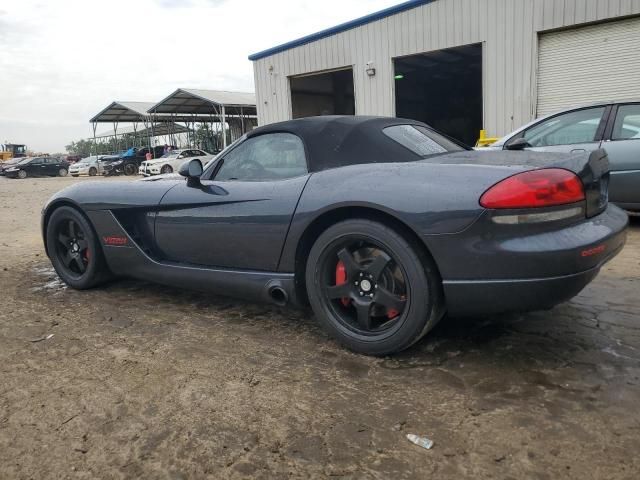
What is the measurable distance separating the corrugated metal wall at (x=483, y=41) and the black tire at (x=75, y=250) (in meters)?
9.12

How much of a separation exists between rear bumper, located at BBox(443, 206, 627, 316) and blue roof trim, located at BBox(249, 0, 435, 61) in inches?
416

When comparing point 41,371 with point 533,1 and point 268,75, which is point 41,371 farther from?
point 268,75

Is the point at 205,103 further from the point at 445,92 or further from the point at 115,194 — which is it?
the point at 115,194

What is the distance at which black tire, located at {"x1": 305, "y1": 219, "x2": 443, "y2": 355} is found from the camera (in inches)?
91.8

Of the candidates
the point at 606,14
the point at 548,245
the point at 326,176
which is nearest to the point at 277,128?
the point at 326,176

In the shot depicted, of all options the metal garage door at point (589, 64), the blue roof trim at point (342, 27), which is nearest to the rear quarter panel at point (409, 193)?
the metal garage door at point (589, 64)

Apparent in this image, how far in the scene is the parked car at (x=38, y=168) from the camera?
3136 cm

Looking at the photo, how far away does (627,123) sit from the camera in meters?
5.23

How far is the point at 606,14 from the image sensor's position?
905 centimetres

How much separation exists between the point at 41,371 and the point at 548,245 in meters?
2.48

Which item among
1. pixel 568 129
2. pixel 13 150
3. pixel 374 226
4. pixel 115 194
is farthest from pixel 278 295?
pixel 13 150

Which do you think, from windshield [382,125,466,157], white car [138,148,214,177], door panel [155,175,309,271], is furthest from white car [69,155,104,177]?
windshield [382,125,466,157]

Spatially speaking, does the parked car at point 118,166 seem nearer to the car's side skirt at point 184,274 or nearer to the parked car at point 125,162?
the parked car at point 125,162

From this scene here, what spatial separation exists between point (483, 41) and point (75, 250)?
9.61 meters
